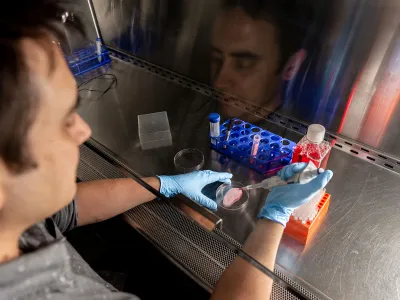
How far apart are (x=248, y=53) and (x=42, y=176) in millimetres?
929

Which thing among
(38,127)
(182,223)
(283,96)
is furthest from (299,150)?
(38,127)

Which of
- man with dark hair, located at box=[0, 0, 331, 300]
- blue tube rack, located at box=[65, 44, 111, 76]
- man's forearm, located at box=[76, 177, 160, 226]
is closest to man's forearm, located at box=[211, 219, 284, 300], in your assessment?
man with dark hair, located at box=[0, 0, 331, 300]

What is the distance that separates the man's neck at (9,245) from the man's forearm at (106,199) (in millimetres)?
431

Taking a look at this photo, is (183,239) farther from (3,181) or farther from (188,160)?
(3,181)

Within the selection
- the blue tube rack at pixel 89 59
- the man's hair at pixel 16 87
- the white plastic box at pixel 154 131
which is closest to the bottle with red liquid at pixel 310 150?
the white plastic box at pixel 154 131

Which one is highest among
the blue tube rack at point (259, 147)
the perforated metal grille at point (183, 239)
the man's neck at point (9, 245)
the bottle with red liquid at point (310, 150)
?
the bottle with red liquid at point (310, 150)

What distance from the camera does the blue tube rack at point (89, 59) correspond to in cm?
172

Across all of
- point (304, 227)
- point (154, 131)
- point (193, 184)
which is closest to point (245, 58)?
point (154, 131)

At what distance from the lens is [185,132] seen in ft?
4.40

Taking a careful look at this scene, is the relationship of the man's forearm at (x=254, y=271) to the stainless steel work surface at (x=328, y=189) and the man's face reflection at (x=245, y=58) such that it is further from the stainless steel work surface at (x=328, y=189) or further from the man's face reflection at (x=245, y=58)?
the man's face reflection at (x=245, y=58)

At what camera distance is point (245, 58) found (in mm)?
1339

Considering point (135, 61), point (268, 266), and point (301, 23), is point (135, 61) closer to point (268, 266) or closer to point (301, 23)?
point (301, 23)

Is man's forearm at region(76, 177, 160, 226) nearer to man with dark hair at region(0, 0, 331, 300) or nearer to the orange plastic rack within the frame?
man with dark hair at region(0, 0, 331, 300)

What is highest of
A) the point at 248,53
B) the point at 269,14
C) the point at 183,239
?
the point at 269,14
